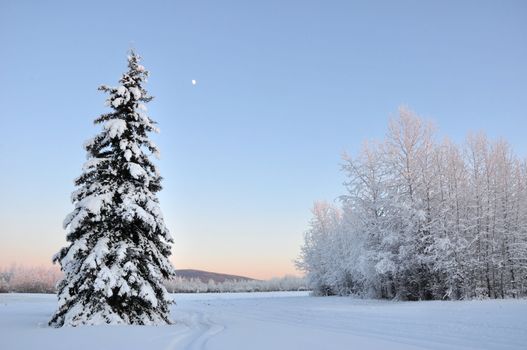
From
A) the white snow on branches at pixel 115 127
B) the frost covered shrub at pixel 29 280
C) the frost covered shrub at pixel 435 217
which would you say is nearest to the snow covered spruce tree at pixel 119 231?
the white snow on branches at pixel 115 127

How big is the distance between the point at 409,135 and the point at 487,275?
12.3m

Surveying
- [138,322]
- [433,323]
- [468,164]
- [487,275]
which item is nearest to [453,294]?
[487,275]

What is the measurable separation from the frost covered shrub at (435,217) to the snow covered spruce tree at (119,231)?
18.0m

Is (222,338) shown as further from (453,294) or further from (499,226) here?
(499,226)

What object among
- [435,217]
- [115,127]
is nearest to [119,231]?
[115,127]

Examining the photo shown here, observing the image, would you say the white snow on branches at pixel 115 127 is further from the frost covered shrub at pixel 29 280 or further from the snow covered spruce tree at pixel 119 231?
the frost covered shrub at pixel 29 280

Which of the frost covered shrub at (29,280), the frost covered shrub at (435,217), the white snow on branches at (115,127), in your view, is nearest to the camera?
the white snow on branches at (115,127)

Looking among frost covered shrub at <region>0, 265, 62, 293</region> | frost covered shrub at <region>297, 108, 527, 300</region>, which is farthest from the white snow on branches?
frost covered shrub at <region>0, 265, 62, 293</region>

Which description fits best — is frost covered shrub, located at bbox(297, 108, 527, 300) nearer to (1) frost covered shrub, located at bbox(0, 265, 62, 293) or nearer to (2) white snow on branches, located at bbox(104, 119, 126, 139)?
(2) white snow on branches, located at bbox(104, 119, 126, 139)

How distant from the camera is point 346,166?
1368 inches

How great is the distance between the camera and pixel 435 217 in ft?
97.5

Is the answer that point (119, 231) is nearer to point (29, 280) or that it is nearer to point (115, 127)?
point (115, 127)

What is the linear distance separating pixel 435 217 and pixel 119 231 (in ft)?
76.8

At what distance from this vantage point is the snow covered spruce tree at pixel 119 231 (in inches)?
564
